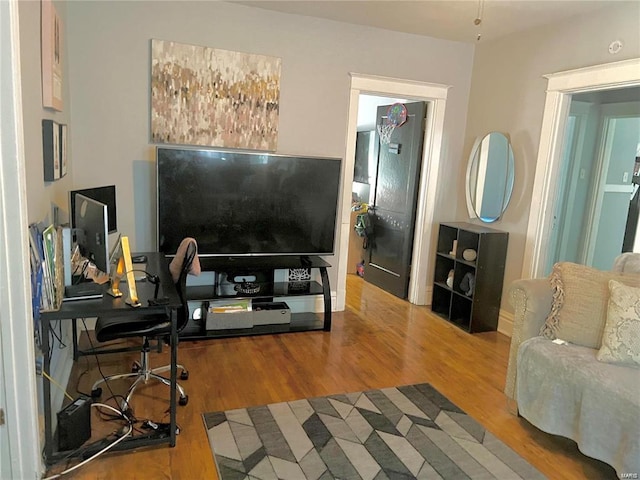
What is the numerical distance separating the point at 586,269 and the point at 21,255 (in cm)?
278

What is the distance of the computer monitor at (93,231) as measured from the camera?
6.67ft

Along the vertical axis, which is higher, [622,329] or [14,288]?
[14,288]

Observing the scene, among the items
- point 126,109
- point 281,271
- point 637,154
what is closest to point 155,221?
point 126,109

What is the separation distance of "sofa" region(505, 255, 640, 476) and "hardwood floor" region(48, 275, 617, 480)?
153 millimetres

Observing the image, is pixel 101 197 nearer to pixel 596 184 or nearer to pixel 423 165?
pixel 423 165

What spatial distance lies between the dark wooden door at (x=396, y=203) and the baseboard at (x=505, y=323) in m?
1.04

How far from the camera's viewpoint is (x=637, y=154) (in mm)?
4789

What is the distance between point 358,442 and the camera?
2.29 m

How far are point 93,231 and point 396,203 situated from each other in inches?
130

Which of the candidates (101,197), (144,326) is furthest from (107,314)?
(101,197)

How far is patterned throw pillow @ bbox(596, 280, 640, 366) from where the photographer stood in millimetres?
2195

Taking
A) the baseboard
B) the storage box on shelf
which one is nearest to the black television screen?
the storage box on shelf

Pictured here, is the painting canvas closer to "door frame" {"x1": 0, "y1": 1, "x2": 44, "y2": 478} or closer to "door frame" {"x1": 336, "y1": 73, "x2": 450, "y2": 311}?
"door frame" {"x1": 336, "y1": 73, "x2": 450, "y2": 311}

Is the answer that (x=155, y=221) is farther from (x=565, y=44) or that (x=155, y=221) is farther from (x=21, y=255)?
(x=565, y=44)
